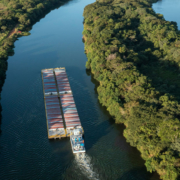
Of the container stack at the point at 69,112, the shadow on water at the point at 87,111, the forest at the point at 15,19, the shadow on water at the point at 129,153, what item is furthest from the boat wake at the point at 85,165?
the forest at the point at 15,19

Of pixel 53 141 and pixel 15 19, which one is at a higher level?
pixel 15 19

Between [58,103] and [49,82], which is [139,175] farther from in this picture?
[49,82]

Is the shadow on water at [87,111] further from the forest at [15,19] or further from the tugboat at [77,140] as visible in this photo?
the forest at [15,19]

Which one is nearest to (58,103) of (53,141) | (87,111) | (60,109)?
(60,109)

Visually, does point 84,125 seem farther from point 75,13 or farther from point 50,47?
point 75,13

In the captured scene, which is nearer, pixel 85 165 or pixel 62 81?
pixel 85 165

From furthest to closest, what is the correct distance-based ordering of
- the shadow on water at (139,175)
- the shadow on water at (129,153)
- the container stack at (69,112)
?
the container stack at (69,112)
the shadow on water at (129,153)
the shadow on water at (139,175)

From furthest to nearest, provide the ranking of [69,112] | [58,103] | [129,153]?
[58,103], [69,112], [129,153]
